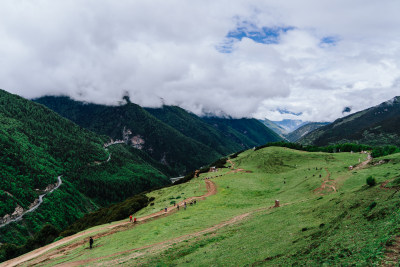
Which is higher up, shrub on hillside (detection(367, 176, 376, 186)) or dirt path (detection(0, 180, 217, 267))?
shrub on hillside (detection(367, 176, 376, 186))

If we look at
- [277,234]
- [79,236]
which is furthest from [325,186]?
[79,236]

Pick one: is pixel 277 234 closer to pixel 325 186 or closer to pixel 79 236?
pixel 325 186

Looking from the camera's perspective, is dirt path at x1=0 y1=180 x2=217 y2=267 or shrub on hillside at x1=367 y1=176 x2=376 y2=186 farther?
dirt path at x1=0 y1=180 x2=217 y2=267

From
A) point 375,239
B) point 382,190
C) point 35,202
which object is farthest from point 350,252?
point 35,202

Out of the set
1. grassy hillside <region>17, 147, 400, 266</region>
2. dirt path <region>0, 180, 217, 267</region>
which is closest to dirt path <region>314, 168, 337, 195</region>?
grassy hillside <region>17, 147, 400, 266</region>

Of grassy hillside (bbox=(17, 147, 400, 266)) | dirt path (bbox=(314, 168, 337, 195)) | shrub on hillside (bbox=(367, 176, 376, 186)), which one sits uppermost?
shrub on hillside (bbox=(367, 176, 376, 186))

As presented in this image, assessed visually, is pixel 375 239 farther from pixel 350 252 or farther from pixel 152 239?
pixel 152 239

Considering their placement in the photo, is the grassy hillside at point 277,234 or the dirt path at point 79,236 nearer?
the grassy hillside at point 277,234

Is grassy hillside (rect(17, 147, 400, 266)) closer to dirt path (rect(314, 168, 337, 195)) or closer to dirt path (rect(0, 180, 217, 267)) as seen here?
dirt path (rect(314, 168, 337, 195))

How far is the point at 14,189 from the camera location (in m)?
173

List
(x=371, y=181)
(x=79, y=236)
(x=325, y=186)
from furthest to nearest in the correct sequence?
(x=79, y=236) → (x=325, y=186) → (x=371, y=181)

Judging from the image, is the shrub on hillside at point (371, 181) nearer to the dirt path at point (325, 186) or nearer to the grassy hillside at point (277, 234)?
the grassy hillside at point (277, 234)

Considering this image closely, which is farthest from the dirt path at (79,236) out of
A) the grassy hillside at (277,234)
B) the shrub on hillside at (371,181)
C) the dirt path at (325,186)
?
the shrub on hillside at (371,181)

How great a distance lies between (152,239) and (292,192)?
4131 cm
